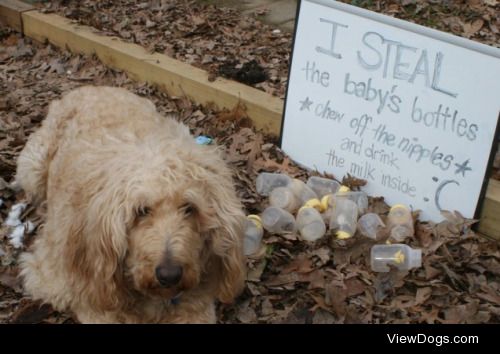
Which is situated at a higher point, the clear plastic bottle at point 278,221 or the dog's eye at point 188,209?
the dog's eye at point 188,209

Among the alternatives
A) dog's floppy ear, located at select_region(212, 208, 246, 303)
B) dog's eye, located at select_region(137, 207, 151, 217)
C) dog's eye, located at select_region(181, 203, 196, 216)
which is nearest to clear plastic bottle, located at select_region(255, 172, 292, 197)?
dog's floppy ear, located at select_region(212, 208, 246, 303)

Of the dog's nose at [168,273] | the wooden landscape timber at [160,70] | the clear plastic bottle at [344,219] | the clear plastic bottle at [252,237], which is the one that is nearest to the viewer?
the dog's nose at [168,273]

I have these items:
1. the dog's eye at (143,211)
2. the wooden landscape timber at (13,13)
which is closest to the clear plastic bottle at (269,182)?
the dog's eye at (143,211)

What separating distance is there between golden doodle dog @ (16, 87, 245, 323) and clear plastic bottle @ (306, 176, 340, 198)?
1.30 meters

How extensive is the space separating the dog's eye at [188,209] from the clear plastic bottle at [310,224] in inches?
53.2

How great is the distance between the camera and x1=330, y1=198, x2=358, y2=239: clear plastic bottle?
432cm

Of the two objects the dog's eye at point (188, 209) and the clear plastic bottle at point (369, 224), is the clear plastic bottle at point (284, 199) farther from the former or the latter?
the dog's eye at point (188, 209)

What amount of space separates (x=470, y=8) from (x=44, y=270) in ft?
18.0

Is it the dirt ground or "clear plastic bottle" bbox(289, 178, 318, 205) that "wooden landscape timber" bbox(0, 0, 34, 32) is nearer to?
the dirt ground

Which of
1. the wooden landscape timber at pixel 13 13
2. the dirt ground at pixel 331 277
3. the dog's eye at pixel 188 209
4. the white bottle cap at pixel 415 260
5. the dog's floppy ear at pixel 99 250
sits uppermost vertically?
the dog's eye at pixel 188 209

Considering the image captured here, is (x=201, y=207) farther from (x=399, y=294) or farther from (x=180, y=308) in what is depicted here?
(x=399, y=294)

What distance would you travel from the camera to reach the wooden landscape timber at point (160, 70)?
17.7 ft

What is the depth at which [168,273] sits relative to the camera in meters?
2.96

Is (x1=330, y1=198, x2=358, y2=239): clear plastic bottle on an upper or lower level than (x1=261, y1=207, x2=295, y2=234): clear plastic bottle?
upper
